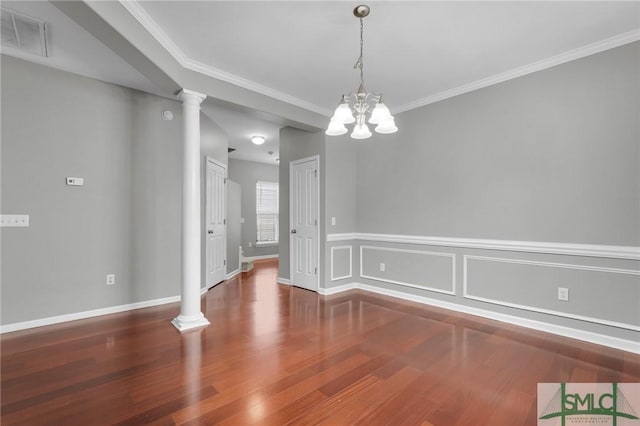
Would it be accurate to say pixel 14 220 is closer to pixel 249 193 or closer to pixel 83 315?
pixel 83 315

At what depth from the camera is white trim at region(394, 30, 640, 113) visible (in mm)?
2668

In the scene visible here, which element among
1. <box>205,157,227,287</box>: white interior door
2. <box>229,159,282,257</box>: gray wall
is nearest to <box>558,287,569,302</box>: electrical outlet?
<box>205,157,227,287</box>: white interior door

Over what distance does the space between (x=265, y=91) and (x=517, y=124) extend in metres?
3.03

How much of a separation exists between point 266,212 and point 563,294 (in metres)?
7.03

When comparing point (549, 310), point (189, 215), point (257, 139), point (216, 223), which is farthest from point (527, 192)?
point (257, 139)

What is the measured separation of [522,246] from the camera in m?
3.24

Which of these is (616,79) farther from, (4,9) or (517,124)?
(4,9)

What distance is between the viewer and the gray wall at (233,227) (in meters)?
5.93

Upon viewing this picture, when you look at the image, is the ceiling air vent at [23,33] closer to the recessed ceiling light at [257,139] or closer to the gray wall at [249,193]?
the recessed ceiling light at [257,139]

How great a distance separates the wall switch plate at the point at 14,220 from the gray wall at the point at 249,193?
4895 millimetres

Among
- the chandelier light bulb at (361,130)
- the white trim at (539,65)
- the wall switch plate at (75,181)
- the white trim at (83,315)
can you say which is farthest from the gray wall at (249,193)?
the chandelier light bulb at (361,130)

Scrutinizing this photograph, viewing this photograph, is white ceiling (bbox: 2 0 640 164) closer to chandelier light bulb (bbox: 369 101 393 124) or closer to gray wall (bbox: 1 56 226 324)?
gray wall (bbox: 1 56 226 324)
